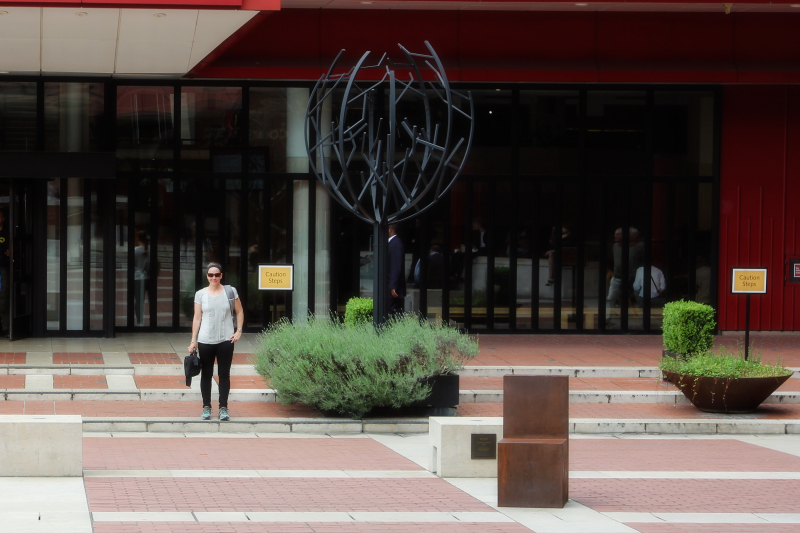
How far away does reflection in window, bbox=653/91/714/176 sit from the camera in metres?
19.1

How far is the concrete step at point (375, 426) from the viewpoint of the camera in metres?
10.8

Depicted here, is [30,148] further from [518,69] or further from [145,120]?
[518,69]

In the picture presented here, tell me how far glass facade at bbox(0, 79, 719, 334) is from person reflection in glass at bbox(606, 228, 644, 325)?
0.09ft

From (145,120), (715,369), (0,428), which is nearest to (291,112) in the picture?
(145,120)

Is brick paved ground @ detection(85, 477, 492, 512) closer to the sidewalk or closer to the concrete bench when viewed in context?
the sidewalk

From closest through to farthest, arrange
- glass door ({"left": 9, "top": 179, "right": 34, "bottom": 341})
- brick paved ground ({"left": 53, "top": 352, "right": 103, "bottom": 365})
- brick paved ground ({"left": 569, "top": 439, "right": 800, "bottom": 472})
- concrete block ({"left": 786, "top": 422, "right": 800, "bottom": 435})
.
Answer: brick paved ground ({"left": 569, "top": 439, "right": 800, "bottom": 472}), concrete block ({"left": 786, "top": 422, "right": 800, "bottom": 435}), brick paved ground ({"left": 53, "top": 352, "right": 103, "bottom": 365}), glass door ({"left": 9, "top": 179, "right": 34, "bottom": 341})

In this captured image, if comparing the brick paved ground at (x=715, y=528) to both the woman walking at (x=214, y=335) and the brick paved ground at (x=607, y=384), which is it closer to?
the woman walking at (x=214, y=335)

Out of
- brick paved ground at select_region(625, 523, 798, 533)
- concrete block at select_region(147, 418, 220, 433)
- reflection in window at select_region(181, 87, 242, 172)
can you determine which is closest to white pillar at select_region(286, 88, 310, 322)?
reflection in window at select_region(181, 87, 242, 172)

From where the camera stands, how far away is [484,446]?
8.59 m

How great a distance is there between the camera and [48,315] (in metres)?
17.7

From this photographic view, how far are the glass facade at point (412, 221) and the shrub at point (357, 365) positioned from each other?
7.12 metres

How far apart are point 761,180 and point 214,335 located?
1200cm

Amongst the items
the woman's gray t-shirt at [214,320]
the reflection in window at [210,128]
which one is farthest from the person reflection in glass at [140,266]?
the woman's gray t-shirt at [214,320]

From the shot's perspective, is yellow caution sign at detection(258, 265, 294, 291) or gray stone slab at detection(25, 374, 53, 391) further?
yellow caution sign at detection(258, 265, 294, 291)
